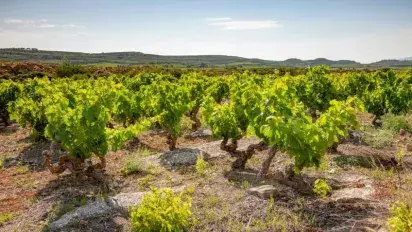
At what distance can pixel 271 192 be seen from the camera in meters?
7.55

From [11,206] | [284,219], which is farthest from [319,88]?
[11,206]

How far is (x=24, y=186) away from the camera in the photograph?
9.52 m

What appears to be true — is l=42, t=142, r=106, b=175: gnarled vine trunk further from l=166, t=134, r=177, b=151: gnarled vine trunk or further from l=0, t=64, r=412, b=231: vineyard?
l=166, t=134, r=177, b=151: gnarled vine trunk

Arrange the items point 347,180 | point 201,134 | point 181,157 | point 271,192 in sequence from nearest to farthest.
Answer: point 271,192 < point 347,180 < point 181,157 < point 201,134

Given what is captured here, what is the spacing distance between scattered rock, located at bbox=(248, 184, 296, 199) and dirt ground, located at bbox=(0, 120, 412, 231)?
17 centimetres

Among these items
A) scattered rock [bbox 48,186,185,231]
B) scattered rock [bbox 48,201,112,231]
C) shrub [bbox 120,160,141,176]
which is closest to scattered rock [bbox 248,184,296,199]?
scattered rock [bbox 48,186,185,231]

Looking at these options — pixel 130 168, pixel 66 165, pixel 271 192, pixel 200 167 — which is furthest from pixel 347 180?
pixel 66 165

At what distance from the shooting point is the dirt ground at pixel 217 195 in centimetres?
666

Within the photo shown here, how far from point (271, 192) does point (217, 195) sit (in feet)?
3.90

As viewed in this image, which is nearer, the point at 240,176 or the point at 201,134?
the point at 240,176

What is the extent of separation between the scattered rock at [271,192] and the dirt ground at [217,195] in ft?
0.55

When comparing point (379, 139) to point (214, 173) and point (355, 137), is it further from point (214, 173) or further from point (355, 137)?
point (214, 173)

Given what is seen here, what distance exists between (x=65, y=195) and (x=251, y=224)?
4598 mm

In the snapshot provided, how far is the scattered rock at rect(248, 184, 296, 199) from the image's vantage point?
297 inches
